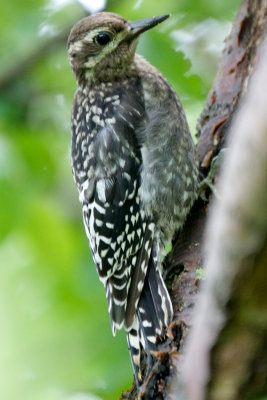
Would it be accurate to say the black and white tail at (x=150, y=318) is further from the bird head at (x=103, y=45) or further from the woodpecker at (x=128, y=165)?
the bird head at (x=103, y=45)

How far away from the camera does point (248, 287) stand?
798 millimetres

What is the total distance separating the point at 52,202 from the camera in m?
4.09

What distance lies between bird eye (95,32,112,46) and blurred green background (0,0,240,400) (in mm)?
190

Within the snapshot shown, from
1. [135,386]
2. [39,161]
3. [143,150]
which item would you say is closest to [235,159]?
[135,386]

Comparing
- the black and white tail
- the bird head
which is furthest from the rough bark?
the bird head

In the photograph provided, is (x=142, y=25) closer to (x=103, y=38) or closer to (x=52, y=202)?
(x=103, y=38)

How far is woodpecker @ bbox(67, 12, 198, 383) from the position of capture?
2943 millimetres

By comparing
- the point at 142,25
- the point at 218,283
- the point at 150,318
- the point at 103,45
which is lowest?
the point at 218,283

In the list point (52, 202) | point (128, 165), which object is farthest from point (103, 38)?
point (52, 202)

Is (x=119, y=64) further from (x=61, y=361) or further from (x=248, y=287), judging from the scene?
(x=248, y=287)

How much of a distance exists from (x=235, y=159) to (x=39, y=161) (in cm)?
302

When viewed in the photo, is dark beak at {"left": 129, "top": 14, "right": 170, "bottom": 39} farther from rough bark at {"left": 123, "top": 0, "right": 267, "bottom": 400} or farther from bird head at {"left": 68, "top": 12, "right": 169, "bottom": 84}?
rough bark at {"left": 123, "top": 0, "right": 267, "bottom": 400}

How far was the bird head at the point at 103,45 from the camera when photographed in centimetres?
349

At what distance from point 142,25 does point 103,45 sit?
298 mm
